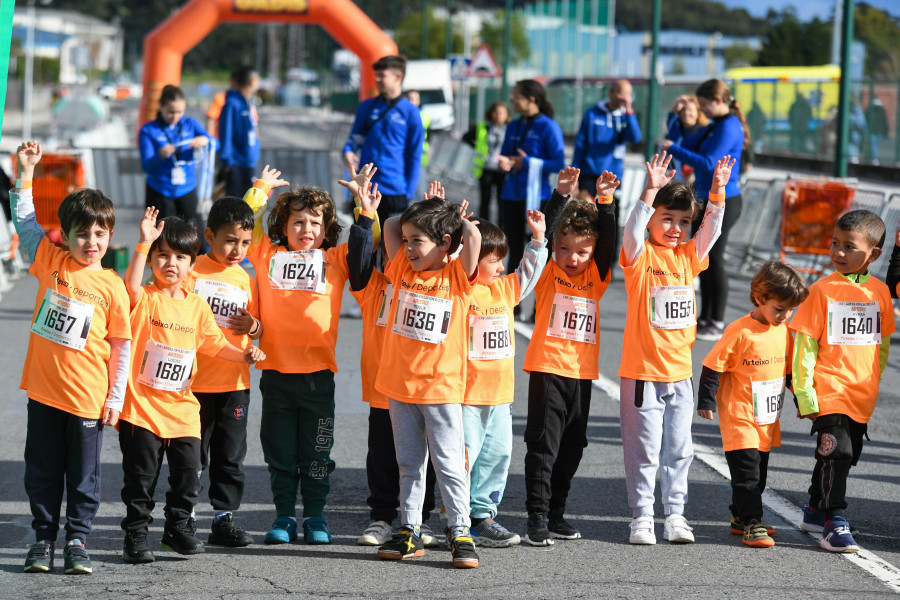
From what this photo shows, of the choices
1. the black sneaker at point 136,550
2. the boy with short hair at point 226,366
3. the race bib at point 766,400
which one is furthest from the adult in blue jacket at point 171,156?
the race bib at point 766,400

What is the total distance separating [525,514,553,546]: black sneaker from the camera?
16.8 feet

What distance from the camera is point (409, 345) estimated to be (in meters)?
4.87

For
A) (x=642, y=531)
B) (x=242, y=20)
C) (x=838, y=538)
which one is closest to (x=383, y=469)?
(x=642, y=531)

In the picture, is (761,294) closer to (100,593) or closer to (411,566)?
(411,566)

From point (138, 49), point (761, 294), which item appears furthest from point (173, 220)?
point (138, 49)

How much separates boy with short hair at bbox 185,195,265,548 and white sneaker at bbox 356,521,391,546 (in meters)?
0.50

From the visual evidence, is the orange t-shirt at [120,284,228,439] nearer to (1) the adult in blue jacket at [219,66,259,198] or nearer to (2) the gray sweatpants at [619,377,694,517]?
(2) the gray sweatpants at [619,377,694,517]

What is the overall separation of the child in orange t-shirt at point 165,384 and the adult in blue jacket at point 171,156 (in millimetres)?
5874

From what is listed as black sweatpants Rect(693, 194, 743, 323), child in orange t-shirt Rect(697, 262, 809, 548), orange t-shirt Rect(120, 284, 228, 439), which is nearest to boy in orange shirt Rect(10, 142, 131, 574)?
orange t-shirt Rect(120, 284, 228, 439)

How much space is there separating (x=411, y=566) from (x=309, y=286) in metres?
1.23

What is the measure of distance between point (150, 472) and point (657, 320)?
2221 mm

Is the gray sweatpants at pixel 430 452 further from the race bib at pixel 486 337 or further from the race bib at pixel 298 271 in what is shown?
the race bib at pixel 298 271

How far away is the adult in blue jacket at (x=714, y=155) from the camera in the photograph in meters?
9.64

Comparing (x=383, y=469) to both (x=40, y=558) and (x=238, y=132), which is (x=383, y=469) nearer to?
(x=40, y=558)
